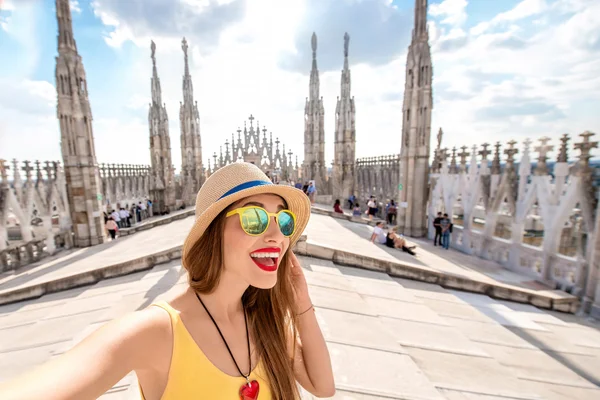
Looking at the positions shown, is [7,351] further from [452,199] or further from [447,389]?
[452,199]

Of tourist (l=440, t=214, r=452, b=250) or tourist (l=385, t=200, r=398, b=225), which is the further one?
tourist (l=385, t=200, r=398, b=225)

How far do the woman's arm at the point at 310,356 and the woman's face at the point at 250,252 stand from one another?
26 cm

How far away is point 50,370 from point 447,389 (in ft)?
9.16

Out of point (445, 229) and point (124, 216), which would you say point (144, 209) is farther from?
point (445, 229)

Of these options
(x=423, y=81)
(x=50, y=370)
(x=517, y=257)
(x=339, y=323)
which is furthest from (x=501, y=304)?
(x=423, y=81)

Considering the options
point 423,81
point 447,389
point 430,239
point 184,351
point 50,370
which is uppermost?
point 423,81

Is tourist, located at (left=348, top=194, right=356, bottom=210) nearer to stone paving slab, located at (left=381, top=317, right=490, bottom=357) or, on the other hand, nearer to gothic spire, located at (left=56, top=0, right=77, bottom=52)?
stone paving slab, located at (left=381, top=317, right=490, bottom=357)

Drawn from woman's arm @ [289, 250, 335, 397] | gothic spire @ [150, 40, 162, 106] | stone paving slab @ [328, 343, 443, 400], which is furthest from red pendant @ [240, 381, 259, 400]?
gothic spire @ [150, 40, 162, 106]

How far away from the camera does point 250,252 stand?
121 cm

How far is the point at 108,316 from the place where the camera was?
129 inches

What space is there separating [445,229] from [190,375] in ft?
38.7

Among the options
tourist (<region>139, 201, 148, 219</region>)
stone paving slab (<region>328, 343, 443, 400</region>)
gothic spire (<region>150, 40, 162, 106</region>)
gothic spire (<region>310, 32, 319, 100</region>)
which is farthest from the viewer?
gothic spire (<region>310, 32, 319, 100</region>)

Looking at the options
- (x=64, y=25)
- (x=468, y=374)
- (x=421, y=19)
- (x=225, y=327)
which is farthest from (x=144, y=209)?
(x=225, y=327)

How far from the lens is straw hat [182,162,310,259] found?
117 cm
